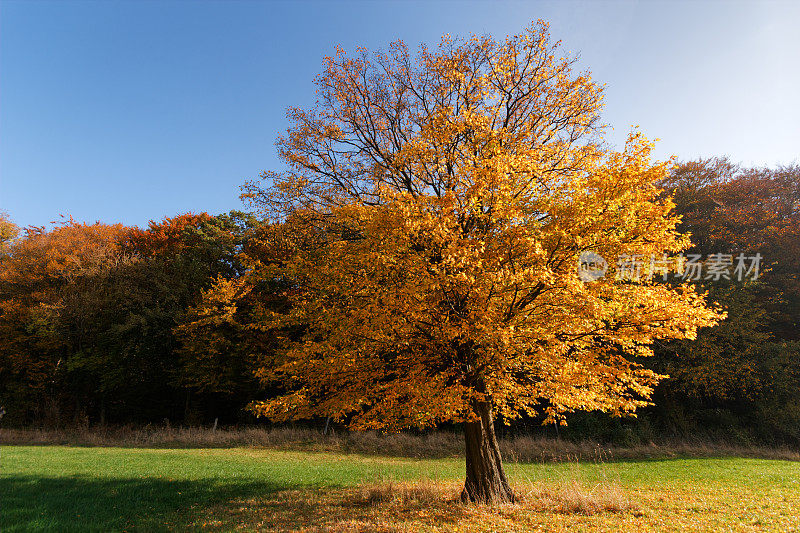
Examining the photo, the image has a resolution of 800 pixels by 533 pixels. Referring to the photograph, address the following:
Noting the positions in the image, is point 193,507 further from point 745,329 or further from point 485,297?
point 745,329

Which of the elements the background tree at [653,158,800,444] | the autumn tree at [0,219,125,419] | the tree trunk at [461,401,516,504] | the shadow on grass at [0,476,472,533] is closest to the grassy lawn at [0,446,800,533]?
the shadow on grass at [0,476,472,533]

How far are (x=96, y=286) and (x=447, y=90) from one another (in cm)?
3115

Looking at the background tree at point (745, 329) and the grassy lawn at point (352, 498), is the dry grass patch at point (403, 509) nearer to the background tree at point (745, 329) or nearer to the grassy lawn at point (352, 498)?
the grassy lawn at point (352, 498)

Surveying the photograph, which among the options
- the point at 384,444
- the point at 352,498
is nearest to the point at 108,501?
the point at 352,498

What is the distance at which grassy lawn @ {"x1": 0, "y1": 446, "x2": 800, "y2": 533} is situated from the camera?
8148mm

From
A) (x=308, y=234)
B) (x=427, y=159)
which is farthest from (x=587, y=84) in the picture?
(x=308, y=234)

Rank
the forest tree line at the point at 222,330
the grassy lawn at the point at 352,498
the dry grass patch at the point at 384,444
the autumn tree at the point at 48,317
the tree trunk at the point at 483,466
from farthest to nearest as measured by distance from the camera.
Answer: the autumn tree at the point at 48,317 → the forest tree line at the point at 222,330 → the dry grass patch at the point at 384,444 → the tree trunk at the point at 483,466 → the grassy lawn at the point at 352,498

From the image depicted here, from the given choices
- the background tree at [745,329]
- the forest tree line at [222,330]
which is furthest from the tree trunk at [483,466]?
the background tree at [745,329]

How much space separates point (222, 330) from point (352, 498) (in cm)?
1957

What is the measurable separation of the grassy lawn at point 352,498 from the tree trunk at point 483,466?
54 cm

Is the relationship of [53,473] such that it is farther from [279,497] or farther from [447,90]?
[447,90]

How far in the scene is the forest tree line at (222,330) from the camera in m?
22.6

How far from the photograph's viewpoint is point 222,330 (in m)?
26.8

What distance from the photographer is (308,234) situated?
1192cm
